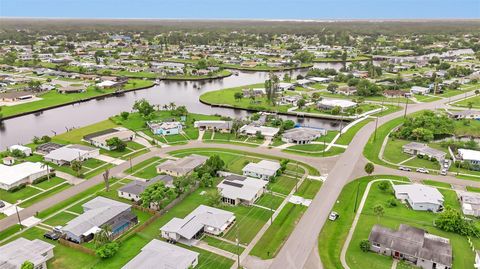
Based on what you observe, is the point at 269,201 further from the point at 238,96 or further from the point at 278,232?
the point at 238,96

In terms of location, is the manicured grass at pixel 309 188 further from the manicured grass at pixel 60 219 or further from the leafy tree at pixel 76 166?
the leafy tree at pixel 76 166

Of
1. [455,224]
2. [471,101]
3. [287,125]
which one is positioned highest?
[471,101]

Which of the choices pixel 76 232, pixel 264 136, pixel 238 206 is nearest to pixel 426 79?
pixel 264 136

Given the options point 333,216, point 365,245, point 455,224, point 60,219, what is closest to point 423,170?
point 455,224

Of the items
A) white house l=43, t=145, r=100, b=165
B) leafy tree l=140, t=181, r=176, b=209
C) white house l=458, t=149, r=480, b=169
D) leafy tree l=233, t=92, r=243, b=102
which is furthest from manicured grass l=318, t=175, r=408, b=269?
leafy tree l=233, t=92, r=243, b=102

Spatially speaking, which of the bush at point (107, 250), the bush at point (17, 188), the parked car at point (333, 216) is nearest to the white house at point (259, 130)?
the parked car at point (333, 216)
